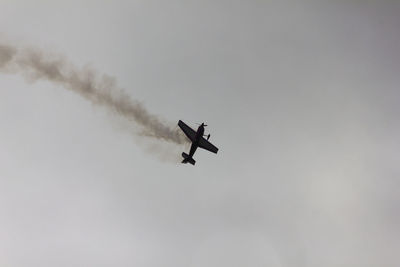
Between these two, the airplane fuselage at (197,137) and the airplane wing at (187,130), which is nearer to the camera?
the airplane fuselage at (197,137)

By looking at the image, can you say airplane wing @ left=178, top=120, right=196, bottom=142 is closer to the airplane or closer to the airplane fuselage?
the airplane

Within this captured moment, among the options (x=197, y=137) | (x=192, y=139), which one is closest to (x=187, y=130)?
(x=192, y=139)

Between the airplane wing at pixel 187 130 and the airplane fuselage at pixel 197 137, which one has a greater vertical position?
the airplane wing at pixel 187 130

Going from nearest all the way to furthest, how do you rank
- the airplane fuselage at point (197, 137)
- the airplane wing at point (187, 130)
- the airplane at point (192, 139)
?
the airplane fuselage at point (197, 137)
the airplane at point (192, 139)
the airplane wing at point (187, 130)

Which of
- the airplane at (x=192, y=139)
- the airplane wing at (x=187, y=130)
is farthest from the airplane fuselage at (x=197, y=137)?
the airplane wing at (x=187, y=130)

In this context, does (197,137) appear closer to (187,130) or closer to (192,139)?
(192,139)

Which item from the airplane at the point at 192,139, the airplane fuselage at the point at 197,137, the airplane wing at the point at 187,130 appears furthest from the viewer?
the airplane wing at the point at 187,130

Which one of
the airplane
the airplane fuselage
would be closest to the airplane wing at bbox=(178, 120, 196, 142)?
the airplane

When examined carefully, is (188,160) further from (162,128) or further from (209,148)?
(162,128)

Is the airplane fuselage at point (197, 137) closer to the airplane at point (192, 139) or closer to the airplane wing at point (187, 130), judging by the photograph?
the airplane at point (192, 139)

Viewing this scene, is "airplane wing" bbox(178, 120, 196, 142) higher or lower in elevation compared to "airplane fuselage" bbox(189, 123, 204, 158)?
higher

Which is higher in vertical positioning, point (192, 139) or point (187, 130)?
point (187, 130)

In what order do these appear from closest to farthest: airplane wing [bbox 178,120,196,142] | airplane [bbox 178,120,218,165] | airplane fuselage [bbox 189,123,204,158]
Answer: airplane fuselage [bbox 189,123,204,158], airplane [bbox 178,120,218,165], airplane wing [bbox 178,120,196,142]

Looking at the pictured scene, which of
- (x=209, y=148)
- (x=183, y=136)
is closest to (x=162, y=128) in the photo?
(x=183, y=136)
